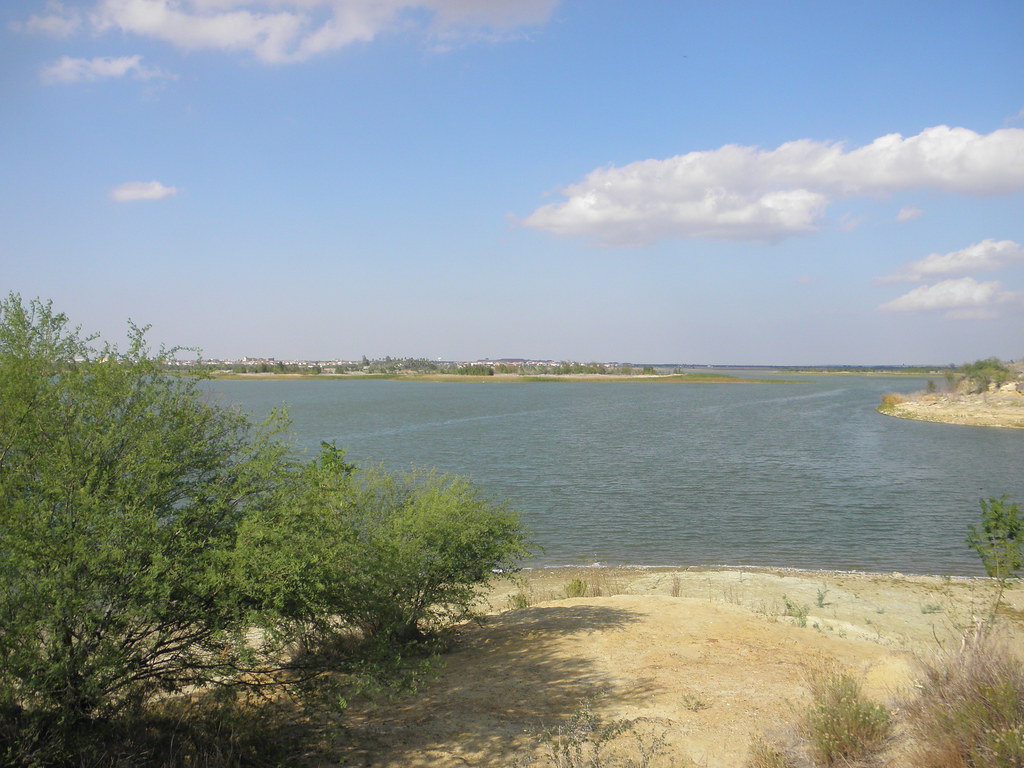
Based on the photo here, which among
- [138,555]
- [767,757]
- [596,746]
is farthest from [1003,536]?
[138,555]

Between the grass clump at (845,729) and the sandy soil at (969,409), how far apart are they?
66.3 metres

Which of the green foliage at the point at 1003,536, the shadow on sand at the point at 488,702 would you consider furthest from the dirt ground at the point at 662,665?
the green foliage at the point at 1003,536

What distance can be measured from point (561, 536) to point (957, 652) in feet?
52.4

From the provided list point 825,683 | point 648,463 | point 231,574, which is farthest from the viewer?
point 648,463

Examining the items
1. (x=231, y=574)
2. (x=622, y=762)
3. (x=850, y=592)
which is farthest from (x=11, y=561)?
(x=850, y=592)

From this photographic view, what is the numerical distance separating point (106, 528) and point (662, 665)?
7175 millimetres

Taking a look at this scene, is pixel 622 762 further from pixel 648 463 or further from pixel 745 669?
pixel 648 463

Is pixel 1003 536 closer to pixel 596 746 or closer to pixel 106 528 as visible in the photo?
pixel 596 746

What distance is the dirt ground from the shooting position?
25.4 ft

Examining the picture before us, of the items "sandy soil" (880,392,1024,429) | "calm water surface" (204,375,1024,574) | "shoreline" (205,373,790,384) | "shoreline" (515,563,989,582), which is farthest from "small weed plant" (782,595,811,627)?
"shoreline" (205,373,790,384)

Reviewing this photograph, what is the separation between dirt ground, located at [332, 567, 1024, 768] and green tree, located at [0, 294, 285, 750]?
2.35 meters

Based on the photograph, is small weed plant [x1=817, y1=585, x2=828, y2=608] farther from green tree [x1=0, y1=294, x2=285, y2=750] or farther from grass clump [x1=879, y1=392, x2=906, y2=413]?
grass clump [x1=879, y1=392, x2=906, y2=413]

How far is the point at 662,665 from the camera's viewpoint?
9930 millimetres

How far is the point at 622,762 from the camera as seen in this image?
705 centimetres
